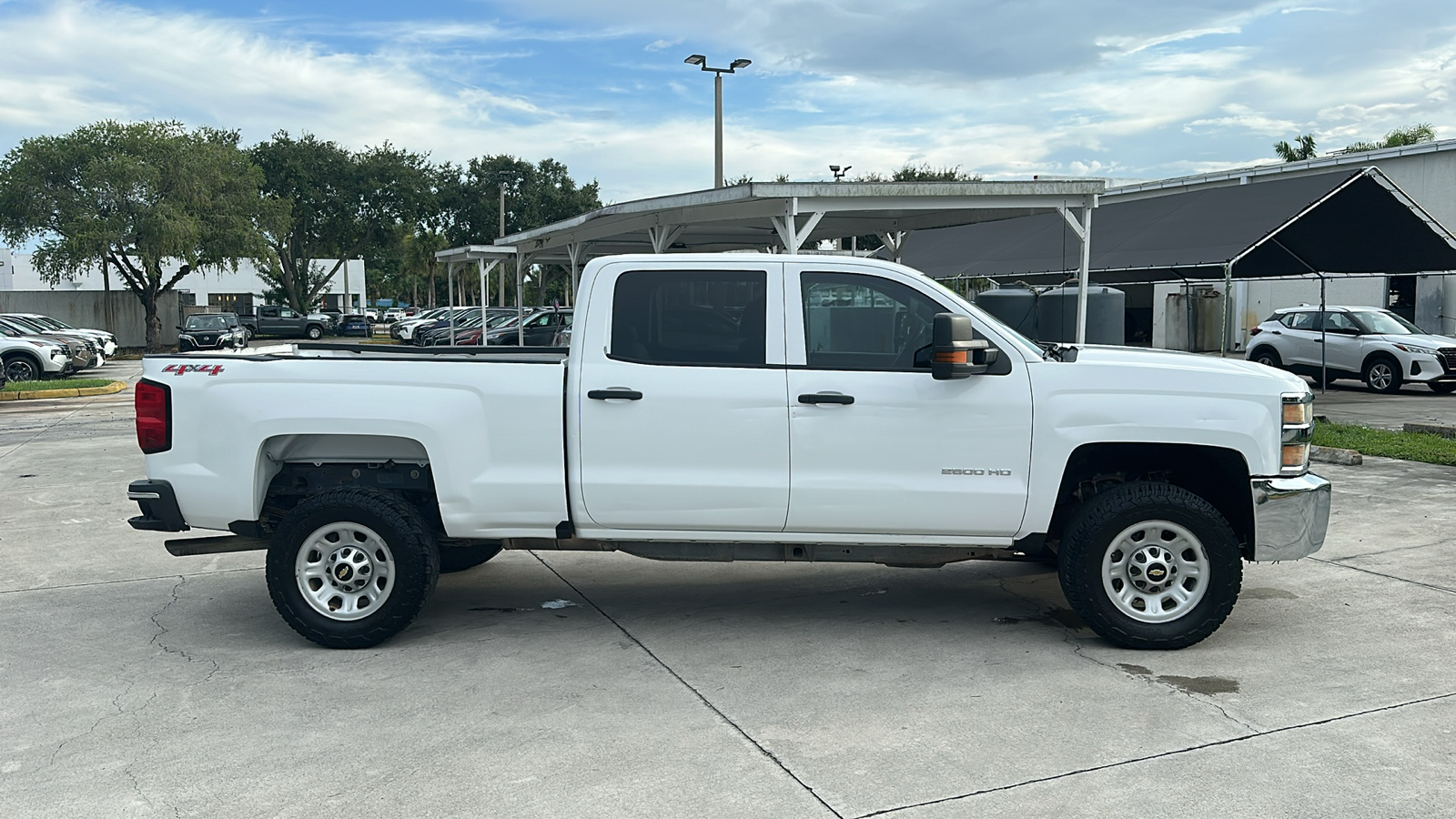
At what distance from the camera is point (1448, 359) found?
64.6ft

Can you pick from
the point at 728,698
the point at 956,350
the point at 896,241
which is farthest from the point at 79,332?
the point at 956,350

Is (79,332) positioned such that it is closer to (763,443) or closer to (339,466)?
(339,466)

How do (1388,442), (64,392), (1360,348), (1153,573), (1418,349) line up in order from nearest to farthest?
(1153,573) < (1388,442) < (1418,349) < (1360,348) < (64,392)

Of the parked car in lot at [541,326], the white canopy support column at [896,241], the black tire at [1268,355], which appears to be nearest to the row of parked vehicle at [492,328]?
the parked car in lot at [541,326]

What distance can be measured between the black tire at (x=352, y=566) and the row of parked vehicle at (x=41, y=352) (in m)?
19.9

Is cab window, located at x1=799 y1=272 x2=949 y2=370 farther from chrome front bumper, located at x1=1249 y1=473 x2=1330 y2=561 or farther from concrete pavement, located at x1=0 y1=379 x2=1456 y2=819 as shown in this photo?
chrome front bumper, located at x1=1249 y1=473 x2=1330 y2=561

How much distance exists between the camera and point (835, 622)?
20.8 ft

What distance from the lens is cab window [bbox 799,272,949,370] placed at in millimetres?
5789

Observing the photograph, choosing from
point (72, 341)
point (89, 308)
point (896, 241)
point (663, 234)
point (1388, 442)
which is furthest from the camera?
point (89, 308)

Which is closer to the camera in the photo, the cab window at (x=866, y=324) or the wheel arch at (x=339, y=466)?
the cab window at (x=866, y=324)

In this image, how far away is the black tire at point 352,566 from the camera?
579 centimetres

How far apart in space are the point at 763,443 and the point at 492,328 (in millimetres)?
28988


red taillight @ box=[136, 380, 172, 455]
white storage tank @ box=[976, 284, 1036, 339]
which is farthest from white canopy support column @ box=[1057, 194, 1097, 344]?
red taillight @ box=[136, 380, 172, 455]

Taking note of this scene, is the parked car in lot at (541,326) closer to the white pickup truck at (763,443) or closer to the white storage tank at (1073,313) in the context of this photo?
the white storage tank at (1073,313)
